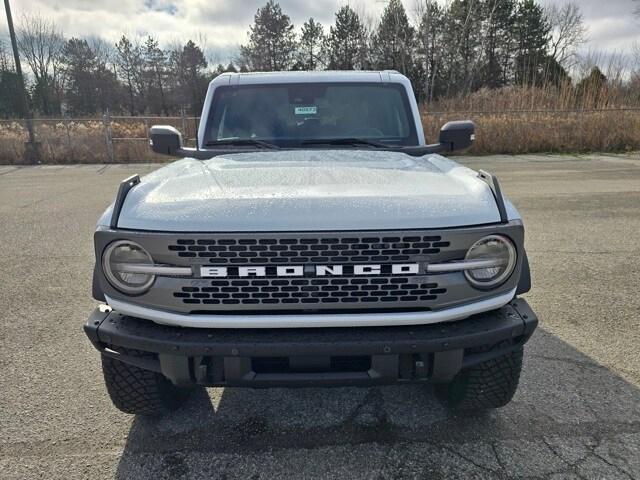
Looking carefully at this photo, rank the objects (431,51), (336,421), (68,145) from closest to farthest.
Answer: (336,421), (68,145), (431,51)

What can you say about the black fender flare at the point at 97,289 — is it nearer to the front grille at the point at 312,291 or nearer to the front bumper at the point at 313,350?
the front bumper at the point at 313,350

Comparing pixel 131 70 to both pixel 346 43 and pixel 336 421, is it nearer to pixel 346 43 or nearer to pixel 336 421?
pixel 346 43

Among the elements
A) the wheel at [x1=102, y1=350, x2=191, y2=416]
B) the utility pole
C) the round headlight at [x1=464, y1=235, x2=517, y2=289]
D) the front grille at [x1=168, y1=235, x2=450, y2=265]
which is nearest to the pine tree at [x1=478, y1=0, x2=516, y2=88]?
the utility pole

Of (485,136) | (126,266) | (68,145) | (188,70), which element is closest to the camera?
(126,266)

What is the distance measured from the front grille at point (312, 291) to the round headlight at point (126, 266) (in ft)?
0.59

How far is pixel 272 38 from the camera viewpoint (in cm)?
4797

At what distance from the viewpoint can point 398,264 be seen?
1.85m

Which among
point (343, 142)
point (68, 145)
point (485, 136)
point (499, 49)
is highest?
point (499, 49)

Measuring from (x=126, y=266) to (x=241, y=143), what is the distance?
1.63m

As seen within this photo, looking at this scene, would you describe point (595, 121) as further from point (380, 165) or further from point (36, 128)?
point (36, 128)

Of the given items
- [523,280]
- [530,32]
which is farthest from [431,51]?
[523,280]

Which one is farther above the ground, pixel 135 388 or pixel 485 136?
pixel 485 136

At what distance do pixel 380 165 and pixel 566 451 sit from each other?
1.73 meters

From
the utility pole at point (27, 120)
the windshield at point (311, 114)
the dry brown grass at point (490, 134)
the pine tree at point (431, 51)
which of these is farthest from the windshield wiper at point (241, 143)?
the pine tree at point (431, 51)
